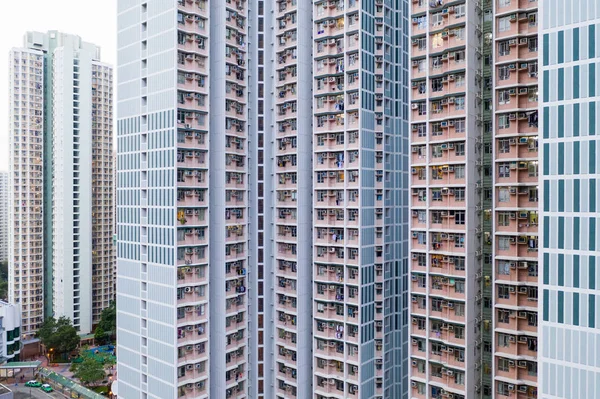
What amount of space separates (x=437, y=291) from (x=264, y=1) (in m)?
29.1

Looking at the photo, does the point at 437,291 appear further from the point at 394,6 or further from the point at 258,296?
the point at 394,6

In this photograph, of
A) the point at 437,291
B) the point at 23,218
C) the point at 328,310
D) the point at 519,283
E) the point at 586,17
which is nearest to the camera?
the point at 586,17

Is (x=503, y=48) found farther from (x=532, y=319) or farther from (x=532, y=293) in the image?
(x=532, y=319)

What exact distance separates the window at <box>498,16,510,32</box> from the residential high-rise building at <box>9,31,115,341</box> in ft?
225

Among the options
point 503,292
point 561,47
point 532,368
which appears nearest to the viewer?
point 561,47

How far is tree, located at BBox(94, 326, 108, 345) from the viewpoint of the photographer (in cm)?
7453

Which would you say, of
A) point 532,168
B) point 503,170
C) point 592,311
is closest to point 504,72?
point 503,170

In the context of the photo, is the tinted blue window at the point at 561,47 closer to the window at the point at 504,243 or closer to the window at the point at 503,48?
the window at the point at 503,48

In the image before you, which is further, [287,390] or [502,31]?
[287,390]

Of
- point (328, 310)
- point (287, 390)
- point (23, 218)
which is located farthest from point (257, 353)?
point (23, 218)

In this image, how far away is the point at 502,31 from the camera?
29.4 m

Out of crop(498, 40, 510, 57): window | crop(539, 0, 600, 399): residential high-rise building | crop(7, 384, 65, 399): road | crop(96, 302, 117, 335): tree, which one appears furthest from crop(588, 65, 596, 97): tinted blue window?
crop(96, 302, 117, 335): tree

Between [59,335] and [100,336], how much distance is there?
6208 millimetres

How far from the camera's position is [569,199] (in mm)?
20875
